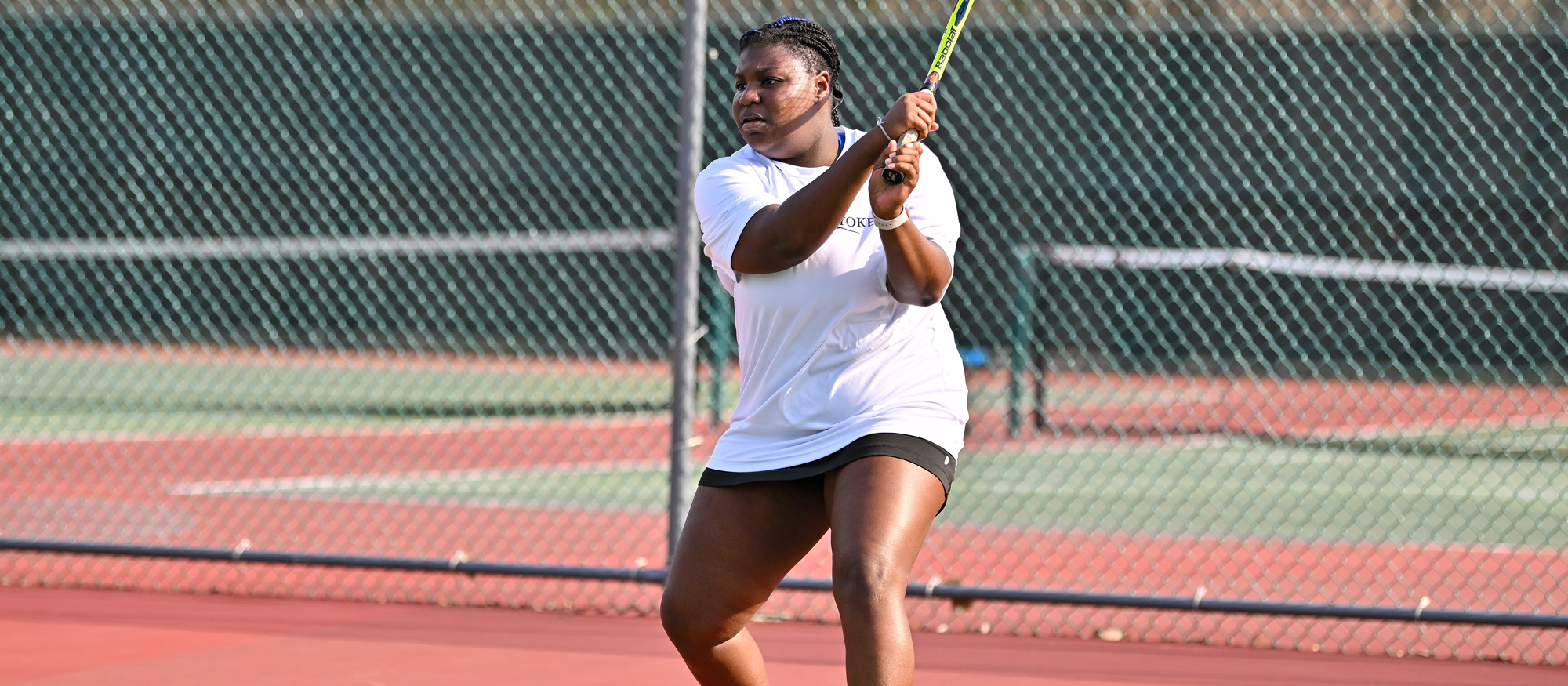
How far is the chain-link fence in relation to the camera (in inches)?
408

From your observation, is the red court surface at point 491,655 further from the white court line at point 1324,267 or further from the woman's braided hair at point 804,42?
the white court line at point 1324,267

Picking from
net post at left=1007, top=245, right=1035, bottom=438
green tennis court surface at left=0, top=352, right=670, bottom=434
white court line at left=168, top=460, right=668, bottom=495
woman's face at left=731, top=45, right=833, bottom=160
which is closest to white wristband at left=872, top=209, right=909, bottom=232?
woman's face at left=731, top=45, right=833, bottom=160

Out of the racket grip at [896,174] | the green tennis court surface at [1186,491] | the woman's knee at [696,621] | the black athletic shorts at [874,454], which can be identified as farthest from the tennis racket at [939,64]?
the green tennis court surface at [1186,491]

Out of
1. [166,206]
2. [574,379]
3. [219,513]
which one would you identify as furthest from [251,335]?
[219,513]

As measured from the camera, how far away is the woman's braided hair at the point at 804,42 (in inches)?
133

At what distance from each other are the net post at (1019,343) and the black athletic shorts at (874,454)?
7558mm

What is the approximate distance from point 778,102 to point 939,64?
1.08 feet

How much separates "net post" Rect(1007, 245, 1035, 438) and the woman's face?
749 cm

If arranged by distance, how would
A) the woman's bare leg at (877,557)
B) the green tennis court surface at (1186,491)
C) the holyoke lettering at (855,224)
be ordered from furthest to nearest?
the green tennis court surface at (1186,491) → the holyoke lettering at (855,224) → the woman's bare leg at (877,557)

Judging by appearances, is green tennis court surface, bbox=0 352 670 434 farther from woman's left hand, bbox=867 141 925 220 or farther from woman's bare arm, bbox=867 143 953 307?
woman's left hand, bbox=867 141 925 220

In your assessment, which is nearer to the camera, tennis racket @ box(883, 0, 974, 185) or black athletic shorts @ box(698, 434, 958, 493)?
tennis racket @ box(883, 0, 974, 185)

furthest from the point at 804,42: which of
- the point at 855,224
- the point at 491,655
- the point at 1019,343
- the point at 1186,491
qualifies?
the point at 1019,343

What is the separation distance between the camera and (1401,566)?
6914 millimetres

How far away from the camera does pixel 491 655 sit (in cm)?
514
